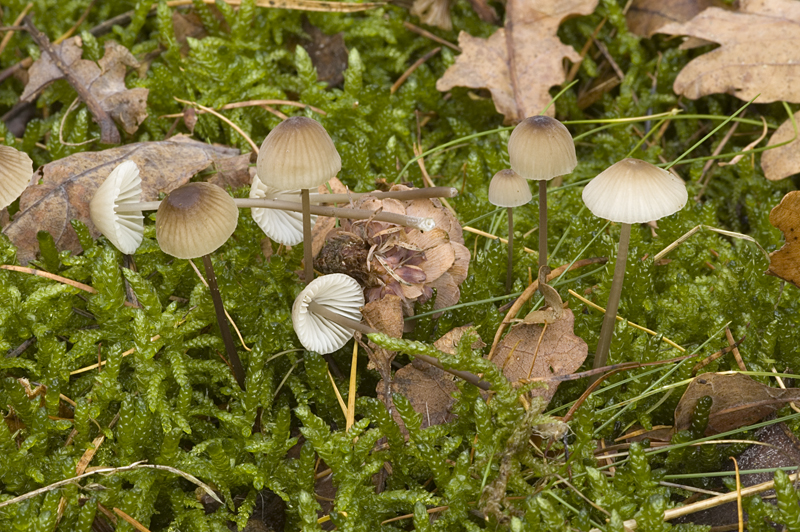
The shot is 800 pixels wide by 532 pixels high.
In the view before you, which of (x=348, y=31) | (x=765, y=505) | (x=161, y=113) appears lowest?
(x=765, y=505)

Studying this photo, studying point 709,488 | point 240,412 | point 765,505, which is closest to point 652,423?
point 709,488

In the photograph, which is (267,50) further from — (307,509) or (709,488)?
(709,488)

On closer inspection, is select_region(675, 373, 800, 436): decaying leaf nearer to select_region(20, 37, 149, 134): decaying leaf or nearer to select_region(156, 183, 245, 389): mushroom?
select_region(156, 183, 245, 389): mushroom

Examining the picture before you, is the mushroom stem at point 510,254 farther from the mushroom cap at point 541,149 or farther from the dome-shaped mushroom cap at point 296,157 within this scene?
the dome-shaped mushroom cap at point 296,157

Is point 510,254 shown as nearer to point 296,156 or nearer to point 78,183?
point 296,156

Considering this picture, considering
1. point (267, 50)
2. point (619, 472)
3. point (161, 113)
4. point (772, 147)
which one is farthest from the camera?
point (267, 50)

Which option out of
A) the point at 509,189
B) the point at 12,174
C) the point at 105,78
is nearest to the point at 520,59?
the point at 509,189

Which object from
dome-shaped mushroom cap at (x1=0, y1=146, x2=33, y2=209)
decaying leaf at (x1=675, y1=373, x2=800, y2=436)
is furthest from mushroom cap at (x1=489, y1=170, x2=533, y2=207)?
dome-shaped mushroom cap at (x1=0, y1=146, x2=33, y2=209)
